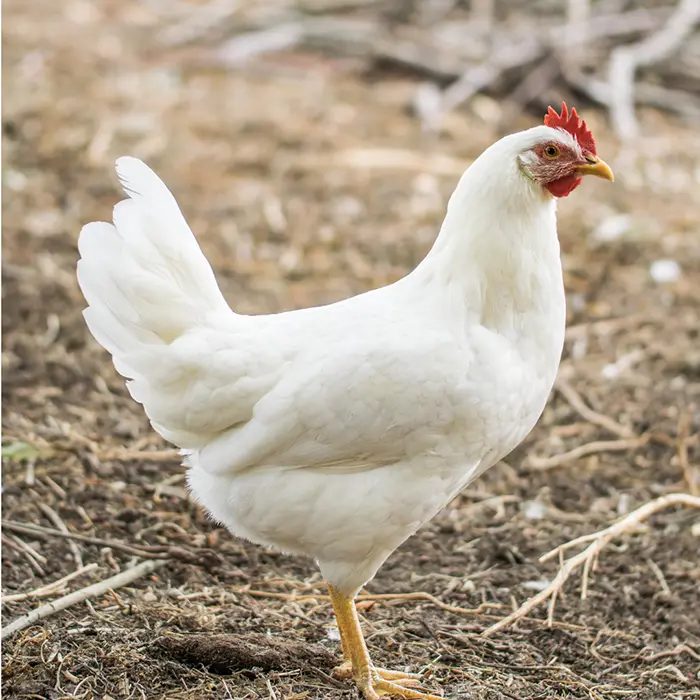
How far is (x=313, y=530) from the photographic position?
2836mm

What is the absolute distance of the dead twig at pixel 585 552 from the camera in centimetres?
349

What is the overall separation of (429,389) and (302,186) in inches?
198

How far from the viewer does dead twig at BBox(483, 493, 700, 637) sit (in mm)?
3486

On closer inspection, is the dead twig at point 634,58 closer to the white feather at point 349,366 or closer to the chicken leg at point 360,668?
the white feather at point 349,366

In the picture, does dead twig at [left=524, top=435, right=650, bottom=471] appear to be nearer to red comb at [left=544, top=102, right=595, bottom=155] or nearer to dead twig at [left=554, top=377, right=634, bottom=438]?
dead twig at [left=554, top=377, right=634, bottom=438]

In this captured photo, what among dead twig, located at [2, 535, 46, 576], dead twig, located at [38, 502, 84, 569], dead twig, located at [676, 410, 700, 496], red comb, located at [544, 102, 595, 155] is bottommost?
dead twig, located at [676, 410, 700, 496]

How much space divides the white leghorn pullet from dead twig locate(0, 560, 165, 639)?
0.63 metres

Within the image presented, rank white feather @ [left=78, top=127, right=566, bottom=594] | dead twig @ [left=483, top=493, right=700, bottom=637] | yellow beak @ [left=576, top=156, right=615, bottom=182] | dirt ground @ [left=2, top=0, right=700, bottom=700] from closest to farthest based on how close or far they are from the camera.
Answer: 1. white feather @ [left=78, top=127, right=566, bottom=594]
2. yellow beak @ [left=576, top=156, right=615, bottom=182]
3. dirt ground @ [left=2, top=0, right=700, bottom=700]
4. dead twig @ [left=483, top=493, right=700, bottom=637]

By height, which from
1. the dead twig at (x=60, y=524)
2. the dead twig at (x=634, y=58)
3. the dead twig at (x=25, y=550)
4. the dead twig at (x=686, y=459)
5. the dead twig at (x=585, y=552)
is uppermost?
the dead twig at (x=634, y=58)

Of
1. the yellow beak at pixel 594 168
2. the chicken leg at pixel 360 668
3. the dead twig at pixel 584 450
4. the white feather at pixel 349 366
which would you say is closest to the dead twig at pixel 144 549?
the white feather at pixel 349 366

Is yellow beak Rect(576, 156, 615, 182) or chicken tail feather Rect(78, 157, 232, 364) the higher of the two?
yellow beak Rect(576, 156, 615, 182)

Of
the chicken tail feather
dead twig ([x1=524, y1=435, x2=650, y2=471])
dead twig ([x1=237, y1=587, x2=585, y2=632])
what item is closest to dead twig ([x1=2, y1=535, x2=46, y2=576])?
dead twig ([x1=237, y1=587, x2=585, y2=632])

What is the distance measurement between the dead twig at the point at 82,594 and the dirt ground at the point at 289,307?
0.03 m

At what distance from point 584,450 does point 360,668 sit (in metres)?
2.04
